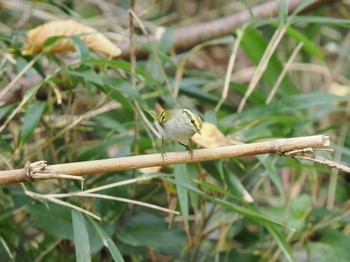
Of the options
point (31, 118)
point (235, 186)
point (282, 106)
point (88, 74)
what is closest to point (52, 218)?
point (31, 118)

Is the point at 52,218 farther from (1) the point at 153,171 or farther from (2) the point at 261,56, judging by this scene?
(2) the point at 261,56

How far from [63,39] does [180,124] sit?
0.66m

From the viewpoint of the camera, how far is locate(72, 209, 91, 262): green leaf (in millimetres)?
1559

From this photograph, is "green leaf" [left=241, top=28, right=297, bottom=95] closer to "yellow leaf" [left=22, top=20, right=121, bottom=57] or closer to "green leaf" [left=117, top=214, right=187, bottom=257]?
"yellow leaf" [left=22, top=20, right=121, bottom=57]

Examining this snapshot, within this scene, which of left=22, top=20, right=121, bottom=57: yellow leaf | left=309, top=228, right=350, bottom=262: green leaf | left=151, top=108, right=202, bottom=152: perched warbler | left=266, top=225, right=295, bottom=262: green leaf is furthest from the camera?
left=309, top=228, right=350, bottom=262: green leaf

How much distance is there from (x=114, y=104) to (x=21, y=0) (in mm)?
812

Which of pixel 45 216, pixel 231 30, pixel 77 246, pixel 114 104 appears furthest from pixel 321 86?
pixel 77 246

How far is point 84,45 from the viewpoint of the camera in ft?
6.50

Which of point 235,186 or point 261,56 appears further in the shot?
point 261,56

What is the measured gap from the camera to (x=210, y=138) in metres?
1.81

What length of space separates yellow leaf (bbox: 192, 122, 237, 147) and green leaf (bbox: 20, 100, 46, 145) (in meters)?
0.44

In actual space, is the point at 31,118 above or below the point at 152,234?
above

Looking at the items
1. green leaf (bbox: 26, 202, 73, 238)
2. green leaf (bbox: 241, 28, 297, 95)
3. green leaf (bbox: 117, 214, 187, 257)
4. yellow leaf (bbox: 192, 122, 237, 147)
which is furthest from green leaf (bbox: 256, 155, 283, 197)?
green leaf (bbox: 26, 202, 73, 238)

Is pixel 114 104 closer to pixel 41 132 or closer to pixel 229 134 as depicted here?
pixel 41 132
